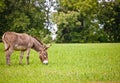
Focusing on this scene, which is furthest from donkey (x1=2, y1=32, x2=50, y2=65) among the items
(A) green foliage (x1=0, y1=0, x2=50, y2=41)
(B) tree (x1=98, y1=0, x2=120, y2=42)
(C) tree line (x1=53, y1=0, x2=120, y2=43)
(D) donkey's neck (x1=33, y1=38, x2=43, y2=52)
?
(B) tree (x1=98, y1=0, x2=120, y2=42)

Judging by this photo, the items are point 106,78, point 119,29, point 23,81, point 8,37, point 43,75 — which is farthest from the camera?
point 119,29

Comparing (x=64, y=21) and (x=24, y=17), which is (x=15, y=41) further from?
(x=64, y=21)

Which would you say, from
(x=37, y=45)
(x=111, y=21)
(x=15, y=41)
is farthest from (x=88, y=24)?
(x=15, y=41)

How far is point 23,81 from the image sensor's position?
347 inches

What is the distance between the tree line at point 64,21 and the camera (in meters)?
51.9

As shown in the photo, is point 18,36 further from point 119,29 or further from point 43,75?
point 119,29

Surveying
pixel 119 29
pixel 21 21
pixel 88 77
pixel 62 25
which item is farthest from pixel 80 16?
pixel 88 77

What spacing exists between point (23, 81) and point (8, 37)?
4.86m

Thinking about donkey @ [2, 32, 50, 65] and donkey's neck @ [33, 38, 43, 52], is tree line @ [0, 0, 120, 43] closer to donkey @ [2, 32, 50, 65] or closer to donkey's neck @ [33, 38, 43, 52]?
donkey's neck @ [33, 38, 43, 52]

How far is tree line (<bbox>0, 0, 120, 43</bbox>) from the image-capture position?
5187 cm

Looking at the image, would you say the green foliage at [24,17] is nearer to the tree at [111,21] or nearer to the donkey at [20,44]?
the tree at [111,21]

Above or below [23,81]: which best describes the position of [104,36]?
below

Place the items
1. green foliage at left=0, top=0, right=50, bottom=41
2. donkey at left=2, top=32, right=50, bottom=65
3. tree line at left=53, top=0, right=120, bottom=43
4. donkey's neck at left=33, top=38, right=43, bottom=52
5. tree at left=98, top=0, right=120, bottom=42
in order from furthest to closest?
tree line at left=53, top=0, right=120, bottom=43 < tree at left=98, top=0, right=120, bottom=42 < green foliage at left=0, top=0, right=50, bottom=41 < donkey's neck at left=33, top=38, right=43, bottom=52 < donkey at left=2, top=32, right=50, bottom=65

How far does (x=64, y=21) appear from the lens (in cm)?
5762
